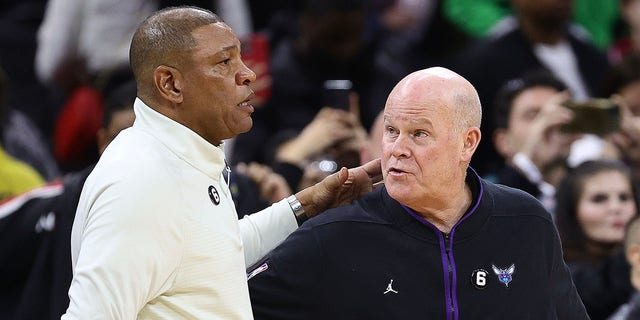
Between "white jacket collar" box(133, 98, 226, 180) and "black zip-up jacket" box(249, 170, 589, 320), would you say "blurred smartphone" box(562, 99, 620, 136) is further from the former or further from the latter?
"white jacket collar" box(133, 98, 226, 180)

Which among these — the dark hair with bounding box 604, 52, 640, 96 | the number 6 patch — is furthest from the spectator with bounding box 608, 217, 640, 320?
the dark hair with bounding box 604, 52, 640, 96

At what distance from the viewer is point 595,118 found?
290 inches

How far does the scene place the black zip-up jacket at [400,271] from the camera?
14.3ft

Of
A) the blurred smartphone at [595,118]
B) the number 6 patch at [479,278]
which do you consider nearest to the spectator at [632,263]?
the blurred smartphone at [595,118]

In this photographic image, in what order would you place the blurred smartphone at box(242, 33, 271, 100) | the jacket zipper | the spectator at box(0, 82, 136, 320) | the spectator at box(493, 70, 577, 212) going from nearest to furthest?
the jacket zipper < the spectator at box(0, 82, 136, 320) < the spectator at box(493, 70, 577, 212) < the blurred smartphone at box(242, 33, 271, 100)

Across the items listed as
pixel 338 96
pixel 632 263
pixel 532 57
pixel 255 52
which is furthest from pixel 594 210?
pixel 255 52

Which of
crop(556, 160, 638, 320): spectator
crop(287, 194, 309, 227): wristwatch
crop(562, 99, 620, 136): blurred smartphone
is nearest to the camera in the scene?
crop(287, 194, 309, 227): wristwatch

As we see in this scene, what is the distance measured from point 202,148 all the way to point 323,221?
624 mm

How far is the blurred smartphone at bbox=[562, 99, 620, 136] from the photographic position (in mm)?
7305

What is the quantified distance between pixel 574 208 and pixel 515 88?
1107 millimetres

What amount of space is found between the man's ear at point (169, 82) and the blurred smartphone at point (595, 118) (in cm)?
368

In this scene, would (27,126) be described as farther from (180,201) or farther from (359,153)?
(180,201)

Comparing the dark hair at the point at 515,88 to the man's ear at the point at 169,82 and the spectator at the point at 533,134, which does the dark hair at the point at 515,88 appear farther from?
the man's ear at the point at 169,82

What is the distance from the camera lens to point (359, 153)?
653 centimetres
